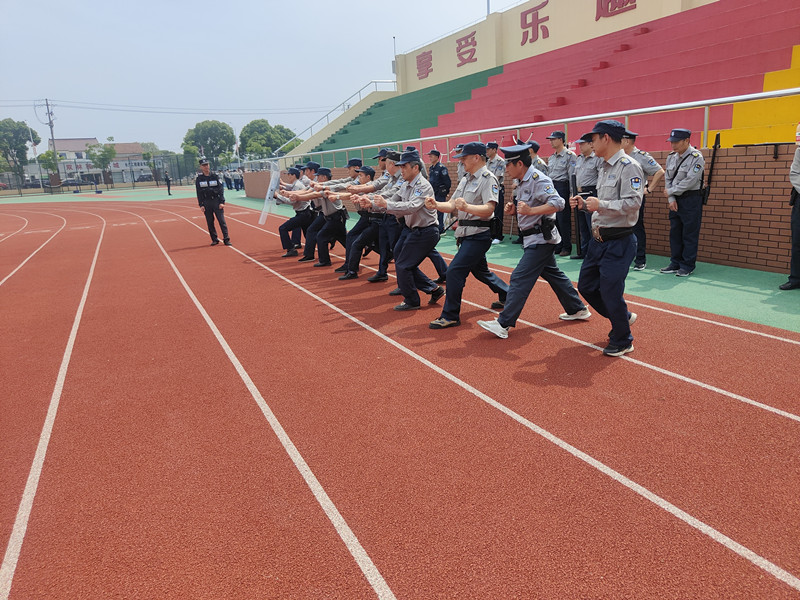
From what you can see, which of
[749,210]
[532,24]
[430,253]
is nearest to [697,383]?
[430,253]

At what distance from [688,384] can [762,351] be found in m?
1.21

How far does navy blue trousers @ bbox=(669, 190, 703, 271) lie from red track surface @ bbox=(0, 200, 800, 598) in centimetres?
229

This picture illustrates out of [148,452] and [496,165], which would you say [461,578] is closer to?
[148,452]

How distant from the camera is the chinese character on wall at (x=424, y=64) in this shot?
34406mm

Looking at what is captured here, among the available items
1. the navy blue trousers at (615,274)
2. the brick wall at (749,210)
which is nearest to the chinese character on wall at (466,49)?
the brick wall at (749,210)

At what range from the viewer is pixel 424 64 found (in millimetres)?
34969

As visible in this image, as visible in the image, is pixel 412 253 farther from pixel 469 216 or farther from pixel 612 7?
pixel 612 7

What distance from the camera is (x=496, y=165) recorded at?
38.2 ft

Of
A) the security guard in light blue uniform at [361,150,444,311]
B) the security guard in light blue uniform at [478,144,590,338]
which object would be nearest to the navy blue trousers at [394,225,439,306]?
the security guard in light blue uniform at [361,150,444,311]

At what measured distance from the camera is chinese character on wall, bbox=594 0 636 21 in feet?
67.7

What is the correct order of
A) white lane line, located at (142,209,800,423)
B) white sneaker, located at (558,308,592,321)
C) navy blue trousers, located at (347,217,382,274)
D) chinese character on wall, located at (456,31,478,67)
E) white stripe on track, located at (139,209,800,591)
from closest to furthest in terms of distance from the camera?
1. white stripe on track, located at (139,209,800,591)
2. white lane line, located at (142,209,800,423)
3. white sneaker, located at (558,308,592,321)
4. navy blue trousers, located at (347,217,382,274)
5. chinese character on wall, located at (456,31,478,67)

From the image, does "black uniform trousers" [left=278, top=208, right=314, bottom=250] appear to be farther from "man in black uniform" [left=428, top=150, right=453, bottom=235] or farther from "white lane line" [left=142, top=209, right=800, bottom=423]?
"white lane line" [left=142, top=209, right=800, bottom=423]

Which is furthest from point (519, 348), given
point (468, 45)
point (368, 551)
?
point (468, 45)

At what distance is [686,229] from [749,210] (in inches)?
36.3
